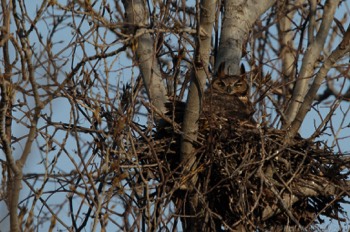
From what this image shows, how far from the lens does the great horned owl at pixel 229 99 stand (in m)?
7.35

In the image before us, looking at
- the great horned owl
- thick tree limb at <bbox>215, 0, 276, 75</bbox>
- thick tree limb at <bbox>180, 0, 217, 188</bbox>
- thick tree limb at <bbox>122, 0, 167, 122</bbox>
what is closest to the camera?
thick tree limb at <bbox>180, 0, 217, 188</bbox>

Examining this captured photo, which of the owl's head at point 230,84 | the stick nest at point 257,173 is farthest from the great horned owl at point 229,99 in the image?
the stick nest at point 257,173

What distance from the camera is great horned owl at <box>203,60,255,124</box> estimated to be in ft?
24.1

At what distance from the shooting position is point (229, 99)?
26.6 ft

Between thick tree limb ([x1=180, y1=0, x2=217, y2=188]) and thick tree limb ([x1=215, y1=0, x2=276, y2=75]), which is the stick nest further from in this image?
thick tree limb ([x1=215, y1=0, x2=276, y2=75])

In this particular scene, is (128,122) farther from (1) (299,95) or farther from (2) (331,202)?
(1) (299,95)

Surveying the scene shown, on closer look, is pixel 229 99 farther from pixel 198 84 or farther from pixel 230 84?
pixel 198 84

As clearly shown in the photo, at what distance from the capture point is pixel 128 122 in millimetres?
6316

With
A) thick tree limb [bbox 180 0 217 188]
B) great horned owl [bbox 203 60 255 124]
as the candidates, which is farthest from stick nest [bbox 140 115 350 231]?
great horned owl [bbox 203 60 255 124]

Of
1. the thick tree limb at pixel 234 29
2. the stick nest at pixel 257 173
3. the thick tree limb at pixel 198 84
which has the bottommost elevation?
the stick nest at pixel 257 173

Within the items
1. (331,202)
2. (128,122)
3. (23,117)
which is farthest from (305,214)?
(23,117)

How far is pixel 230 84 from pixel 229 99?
27 cm

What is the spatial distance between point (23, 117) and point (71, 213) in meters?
0.78

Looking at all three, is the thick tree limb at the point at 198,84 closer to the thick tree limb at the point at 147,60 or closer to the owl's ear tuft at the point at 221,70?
the thick tree limb at the point at 147,60
